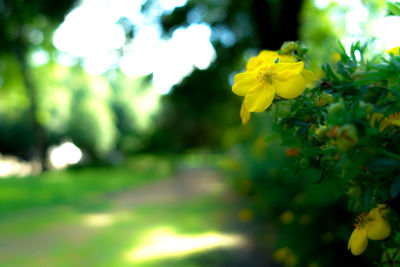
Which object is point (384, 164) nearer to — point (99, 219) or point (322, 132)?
point (322, 132)

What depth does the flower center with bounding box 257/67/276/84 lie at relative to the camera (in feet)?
2.36

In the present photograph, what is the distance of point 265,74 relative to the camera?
28.5 inches

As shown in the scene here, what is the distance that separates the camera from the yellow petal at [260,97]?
708 millimetres

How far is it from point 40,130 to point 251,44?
911cm

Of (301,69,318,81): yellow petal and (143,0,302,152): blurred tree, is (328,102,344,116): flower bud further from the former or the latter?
(143,0,302,152): blurred tree

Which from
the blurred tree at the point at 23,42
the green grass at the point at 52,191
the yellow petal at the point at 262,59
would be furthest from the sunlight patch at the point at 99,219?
the blurred tree at the point at 23,42

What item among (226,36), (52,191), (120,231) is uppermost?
(226,36)

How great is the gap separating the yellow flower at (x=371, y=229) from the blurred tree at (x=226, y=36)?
4.32m

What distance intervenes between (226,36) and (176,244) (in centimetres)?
357

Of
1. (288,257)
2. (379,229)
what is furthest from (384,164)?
(288,257)

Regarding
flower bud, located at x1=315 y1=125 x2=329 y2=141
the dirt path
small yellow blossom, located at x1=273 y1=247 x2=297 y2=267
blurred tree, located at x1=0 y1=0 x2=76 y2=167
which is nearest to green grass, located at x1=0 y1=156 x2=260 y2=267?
the dirt path

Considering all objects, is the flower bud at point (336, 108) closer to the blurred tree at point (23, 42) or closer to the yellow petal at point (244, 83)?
the yellow petal at point (244, 83)

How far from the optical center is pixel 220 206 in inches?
271

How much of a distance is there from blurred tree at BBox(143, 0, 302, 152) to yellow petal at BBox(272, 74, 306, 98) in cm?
422
